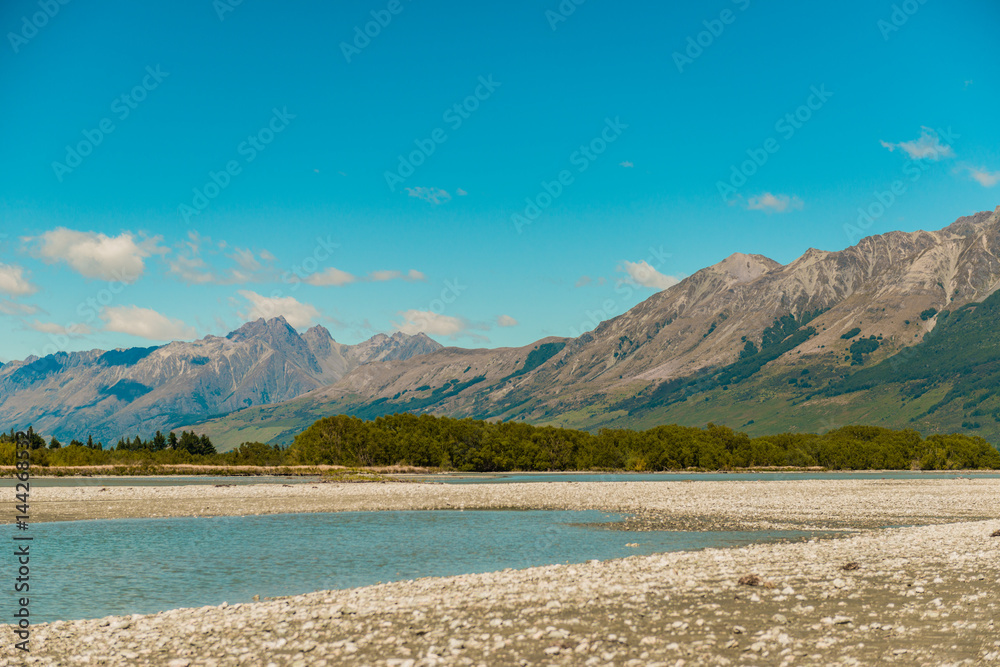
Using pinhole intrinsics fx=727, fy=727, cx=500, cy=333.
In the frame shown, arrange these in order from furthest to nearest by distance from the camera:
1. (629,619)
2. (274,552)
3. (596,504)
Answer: (596,504) < (274,552) < (629,619)

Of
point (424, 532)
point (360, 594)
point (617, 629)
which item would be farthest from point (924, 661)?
point (424, 532)

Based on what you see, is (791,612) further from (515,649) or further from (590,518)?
(590,518)

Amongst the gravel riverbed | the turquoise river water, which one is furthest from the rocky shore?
the gravel riverbed

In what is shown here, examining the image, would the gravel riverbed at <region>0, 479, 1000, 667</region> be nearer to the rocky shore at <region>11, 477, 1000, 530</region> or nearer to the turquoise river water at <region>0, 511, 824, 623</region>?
the turquoise river water at <region>0, 511, 824, 623</region>

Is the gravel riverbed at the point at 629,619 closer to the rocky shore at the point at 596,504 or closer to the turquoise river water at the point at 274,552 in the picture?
the turquoise river water at the point at 274,552

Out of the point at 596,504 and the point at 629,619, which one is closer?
the point at 629,619

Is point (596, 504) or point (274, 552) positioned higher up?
point (274, 552)

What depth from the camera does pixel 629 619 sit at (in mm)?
21484

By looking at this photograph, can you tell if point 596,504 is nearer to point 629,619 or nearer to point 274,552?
point 274,552

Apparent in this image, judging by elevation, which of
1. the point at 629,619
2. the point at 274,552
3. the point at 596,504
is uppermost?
the point at 629,619

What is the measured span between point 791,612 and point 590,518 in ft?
130

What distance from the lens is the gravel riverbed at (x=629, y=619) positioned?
17688mm

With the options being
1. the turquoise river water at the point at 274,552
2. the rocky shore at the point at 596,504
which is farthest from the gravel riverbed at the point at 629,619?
the rocky shore at the point at 596,504

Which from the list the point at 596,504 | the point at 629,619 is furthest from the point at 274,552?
the point at 596,504
